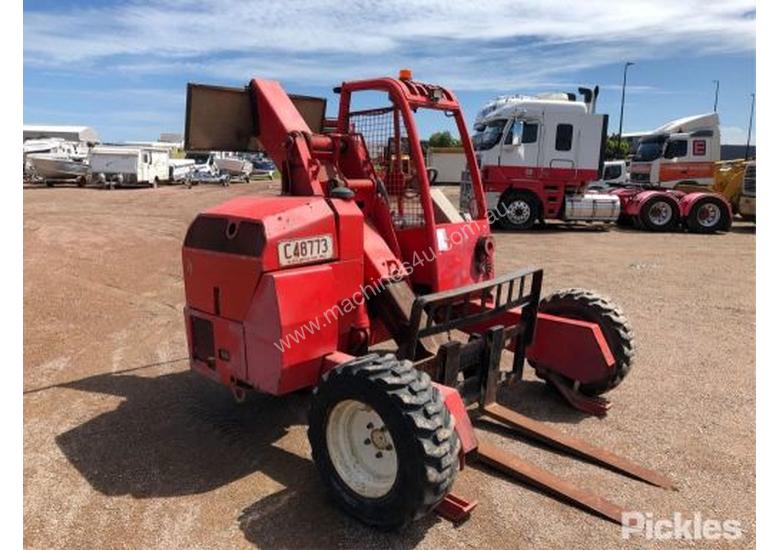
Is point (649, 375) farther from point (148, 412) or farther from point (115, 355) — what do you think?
point (115, 355)

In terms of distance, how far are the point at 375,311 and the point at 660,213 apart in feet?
52.5

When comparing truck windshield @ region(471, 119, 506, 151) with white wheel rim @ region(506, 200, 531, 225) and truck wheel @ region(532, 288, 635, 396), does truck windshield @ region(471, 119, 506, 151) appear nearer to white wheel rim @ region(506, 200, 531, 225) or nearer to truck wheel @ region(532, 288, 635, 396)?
white wheel rim @ region(506, 200, 531, 225)

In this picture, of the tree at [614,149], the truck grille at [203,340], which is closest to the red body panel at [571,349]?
the truck grille at [203,340]

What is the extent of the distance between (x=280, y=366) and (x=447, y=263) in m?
1.57

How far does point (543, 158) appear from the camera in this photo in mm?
16828

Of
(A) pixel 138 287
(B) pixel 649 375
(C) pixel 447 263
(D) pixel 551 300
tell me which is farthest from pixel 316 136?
(A) pixel 138 287

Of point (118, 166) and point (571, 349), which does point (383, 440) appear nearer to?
point (571, 349)

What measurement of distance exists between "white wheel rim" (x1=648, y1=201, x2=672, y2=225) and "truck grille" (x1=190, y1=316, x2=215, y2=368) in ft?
54.4

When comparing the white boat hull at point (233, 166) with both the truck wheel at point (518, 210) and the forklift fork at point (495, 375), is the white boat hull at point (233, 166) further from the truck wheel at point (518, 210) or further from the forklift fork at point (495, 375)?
the forklift fork at point (495, 375)

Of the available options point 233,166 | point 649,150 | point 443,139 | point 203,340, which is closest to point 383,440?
point 203,340

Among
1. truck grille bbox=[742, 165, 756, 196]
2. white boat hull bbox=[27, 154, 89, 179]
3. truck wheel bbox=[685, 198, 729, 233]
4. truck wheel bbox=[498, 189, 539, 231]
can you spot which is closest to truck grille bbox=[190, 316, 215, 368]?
truck wheel bbox=[498, 189, 539, 231]

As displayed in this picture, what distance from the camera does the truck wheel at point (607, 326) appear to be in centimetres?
495

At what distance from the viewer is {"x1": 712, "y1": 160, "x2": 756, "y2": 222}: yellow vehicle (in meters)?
19.3

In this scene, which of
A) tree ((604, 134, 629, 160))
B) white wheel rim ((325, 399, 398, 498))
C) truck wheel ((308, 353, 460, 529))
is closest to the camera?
truck wheel ((308, 353, 460, 529))
